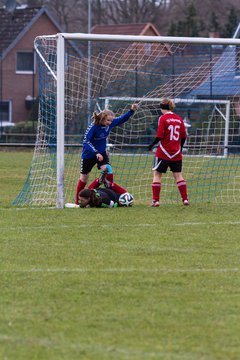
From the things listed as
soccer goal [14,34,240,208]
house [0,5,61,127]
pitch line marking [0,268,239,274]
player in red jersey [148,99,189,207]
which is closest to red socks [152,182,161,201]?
player in red jersey [148,99,189,207]

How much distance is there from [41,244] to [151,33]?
4553 cm

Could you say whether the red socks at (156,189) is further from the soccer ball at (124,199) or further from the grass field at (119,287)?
the grass field at (119,287)

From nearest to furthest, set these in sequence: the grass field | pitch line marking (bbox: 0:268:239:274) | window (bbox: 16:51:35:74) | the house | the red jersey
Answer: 1. the grass field
2. pitch line marking (bbox: 0:268:239:274)
3. the red jersey
4. the house
5. window (bbox: 16:51:35:74)

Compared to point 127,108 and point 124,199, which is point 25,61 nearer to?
point 127,108

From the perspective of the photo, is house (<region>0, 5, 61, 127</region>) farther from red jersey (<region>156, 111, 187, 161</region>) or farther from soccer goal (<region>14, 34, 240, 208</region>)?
red jersey (<region>156, 111, 187, 161</region>)

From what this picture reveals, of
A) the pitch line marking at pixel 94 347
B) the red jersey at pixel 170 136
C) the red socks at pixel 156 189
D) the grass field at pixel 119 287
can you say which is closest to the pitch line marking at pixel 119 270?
the grass field at pixel 119 287

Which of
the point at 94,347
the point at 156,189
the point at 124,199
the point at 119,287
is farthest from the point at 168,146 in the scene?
the point at 94,347

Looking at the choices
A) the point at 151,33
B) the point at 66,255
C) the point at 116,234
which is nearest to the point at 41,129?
the point at 116,234

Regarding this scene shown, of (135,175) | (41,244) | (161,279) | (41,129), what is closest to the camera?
(161,279)

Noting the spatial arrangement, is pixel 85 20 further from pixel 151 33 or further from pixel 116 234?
pixel 116 234

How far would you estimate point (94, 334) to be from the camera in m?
6.02

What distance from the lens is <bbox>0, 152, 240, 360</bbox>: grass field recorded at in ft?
19.0

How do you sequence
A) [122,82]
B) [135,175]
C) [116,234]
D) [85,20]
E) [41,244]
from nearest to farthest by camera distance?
[41,244]
[116,234]
[135,175]
[122,82]
[85,20]

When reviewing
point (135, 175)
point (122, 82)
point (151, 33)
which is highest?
point (151, 33)
